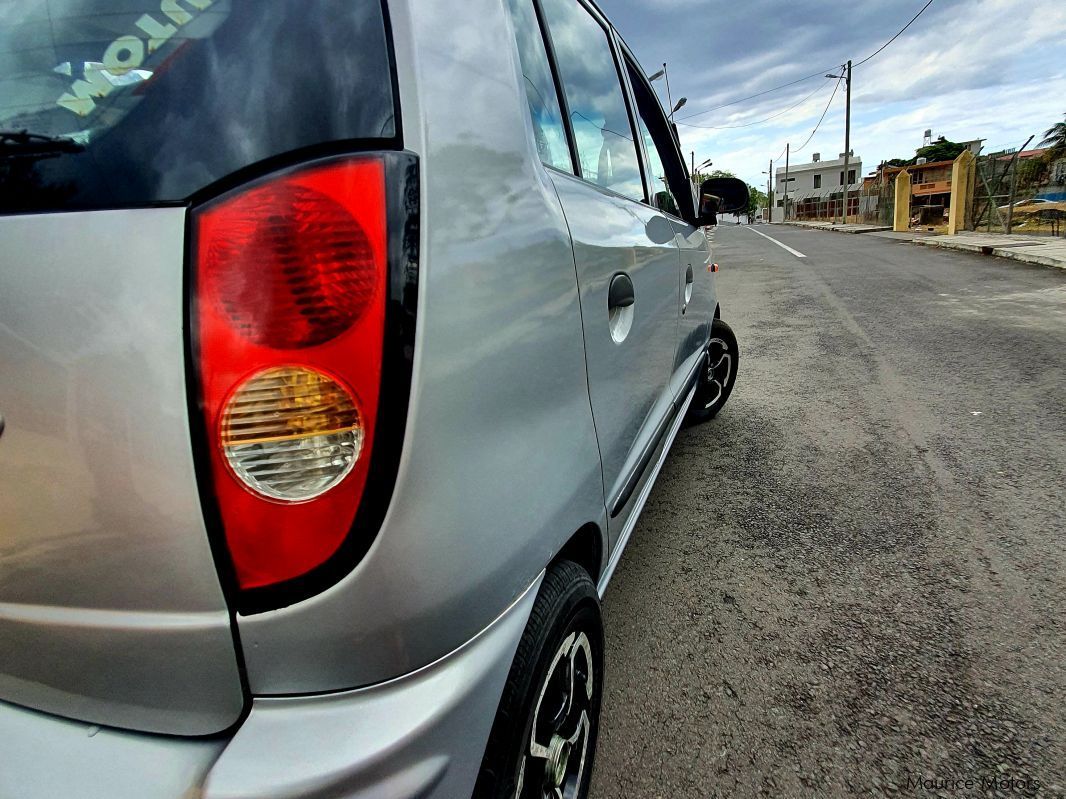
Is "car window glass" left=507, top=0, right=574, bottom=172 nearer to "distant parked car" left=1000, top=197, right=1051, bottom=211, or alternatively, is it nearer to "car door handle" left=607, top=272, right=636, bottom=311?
"car door handle" left=607, top=272, right=636, bottom=311

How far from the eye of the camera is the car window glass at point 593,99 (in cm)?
180

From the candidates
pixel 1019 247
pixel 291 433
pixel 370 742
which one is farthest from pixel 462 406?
pixel 1019 247

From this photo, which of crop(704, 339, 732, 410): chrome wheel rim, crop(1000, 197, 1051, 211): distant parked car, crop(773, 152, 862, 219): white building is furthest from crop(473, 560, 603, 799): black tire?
crop(773, 152, 862, 219): white building

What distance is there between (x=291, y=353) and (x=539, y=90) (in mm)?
978

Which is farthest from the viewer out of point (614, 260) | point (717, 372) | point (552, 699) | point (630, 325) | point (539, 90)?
point (717, 372)

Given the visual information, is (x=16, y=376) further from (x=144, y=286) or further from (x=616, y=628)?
(x=616, y=628)

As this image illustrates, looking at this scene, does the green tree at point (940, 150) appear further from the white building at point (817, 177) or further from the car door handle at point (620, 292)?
the car door handle at point (620, 292)

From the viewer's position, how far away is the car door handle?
1561 millimetres

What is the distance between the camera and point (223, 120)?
32.9 inches

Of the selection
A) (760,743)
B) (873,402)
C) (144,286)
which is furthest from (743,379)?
(144,286)

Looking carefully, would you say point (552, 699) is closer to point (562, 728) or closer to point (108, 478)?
point (562, 728)

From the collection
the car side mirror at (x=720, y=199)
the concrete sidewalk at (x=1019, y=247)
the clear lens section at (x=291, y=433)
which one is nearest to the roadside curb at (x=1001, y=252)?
the concrete sidewalk at (x=1019, y=247)

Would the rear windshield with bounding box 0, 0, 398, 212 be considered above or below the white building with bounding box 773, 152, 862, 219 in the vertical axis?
above

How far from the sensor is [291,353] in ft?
2.71
